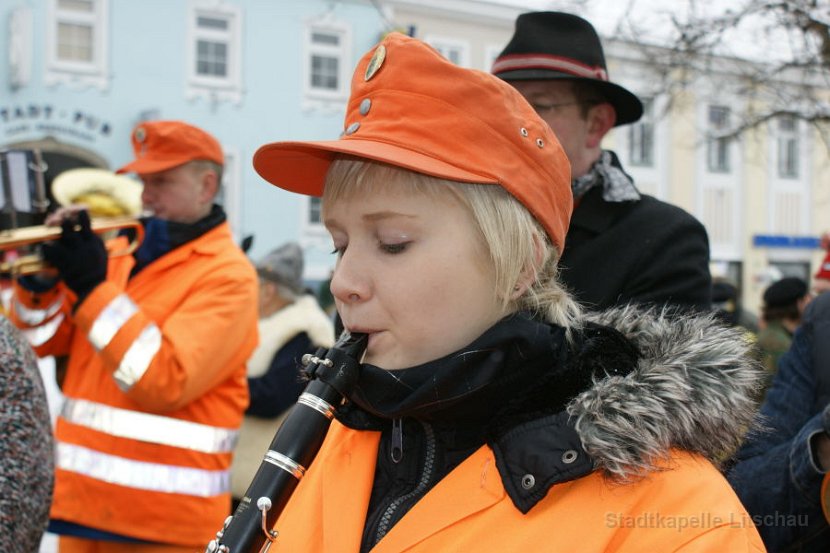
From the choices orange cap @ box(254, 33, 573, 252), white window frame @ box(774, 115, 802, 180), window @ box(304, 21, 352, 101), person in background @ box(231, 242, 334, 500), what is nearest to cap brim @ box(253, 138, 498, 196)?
orange cap @ box(254, 33, 573, 252)

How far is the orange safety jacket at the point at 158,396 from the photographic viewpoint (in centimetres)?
281

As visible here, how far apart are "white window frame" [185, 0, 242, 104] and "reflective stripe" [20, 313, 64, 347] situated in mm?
13459

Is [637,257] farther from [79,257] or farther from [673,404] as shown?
[79,257]

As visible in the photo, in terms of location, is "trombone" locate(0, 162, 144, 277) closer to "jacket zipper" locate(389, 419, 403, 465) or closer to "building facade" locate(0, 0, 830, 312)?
"jacket zipper" locate(389, 419, 403, 465)

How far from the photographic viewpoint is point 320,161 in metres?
1.60

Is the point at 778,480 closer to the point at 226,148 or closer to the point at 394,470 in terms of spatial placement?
the point at 394,470

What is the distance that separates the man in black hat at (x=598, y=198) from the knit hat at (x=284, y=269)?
2512 mm

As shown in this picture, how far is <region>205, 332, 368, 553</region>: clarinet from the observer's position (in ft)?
4.13

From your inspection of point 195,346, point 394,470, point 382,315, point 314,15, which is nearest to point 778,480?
point 394,470

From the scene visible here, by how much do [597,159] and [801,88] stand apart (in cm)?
598

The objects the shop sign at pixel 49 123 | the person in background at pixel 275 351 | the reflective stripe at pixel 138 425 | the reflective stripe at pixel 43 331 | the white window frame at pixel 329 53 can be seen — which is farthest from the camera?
the white window frame at pixel 329 53

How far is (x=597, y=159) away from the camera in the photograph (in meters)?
2.41

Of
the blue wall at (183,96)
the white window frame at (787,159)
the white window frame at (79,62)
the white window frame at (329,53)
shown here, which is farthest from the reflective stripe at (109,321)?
the white window frame at (787,159)

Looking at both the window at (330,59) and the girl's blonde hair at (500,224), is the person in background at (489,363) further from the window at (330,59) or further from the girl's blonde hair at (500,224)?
the window at (330,59)
